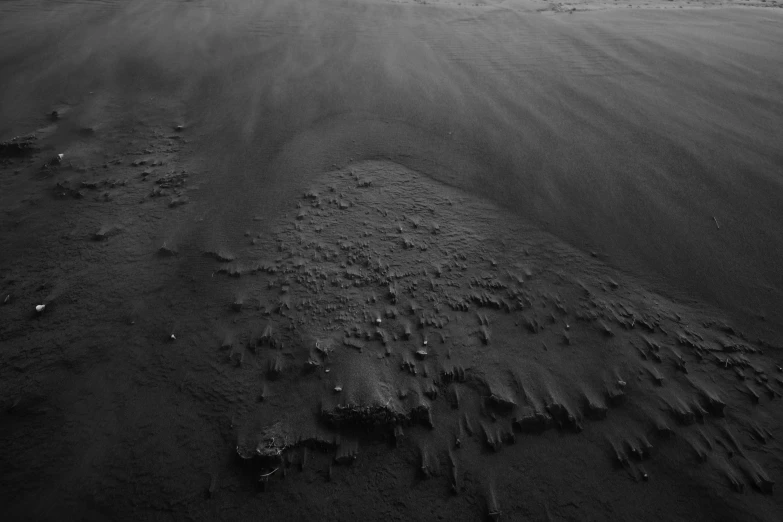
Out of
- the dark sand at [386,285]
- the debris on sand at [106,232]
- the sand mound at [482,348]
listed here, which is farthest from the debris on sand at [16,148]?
the sand mound at [482,348]

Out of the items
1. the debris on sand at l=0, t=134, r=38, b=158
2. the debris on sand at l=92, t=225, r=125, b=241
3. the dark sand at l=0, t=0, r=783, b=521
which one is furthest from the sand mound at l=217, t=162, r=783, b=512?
the debris on sand at l=0, t=134, r=38, b=158

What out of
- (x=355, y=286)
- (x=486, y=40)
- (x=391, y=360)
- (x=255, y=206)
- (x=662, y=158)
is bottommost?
(x=391, y=360)

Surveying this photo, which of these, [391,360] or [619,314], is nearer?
[391,360]

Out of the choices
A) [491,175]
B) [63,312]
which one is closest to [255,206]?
[63,312]

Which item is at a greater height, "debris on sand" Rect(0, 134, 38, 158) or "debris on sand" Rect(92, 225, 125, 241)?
"debris on sand" Rect(0, 134, 38, 158)

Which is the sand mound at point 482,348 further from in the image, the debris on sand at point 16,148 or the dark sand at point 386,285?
the debris on sand at point 16,148

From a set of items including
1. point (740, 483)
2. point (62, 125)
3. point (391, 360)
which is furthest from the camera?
→ point (62, 125)

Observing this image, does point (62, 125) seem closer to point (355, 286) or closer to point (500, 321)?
point (355, 286)

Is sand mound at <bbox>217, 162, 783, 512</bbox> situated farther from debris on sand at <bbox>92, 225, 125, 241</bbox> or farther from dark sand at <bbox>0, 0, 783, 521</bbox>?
debris on sand at <bbox>92, 225, 125, 241</bbox>

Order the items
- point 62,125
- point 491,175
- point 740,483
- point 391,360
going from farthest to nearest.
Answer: point 62,125
point 491,175
point 391,360
point 740,483

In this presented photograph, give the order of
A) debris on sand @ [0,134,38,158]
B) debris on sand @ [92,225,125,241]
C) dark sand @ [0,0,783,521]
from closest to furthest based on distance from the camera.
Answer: dark sand @ [0,0,783,521] → debris on sand @ [92,225,125,241] → debris on sand @ [0,134,38,158]
